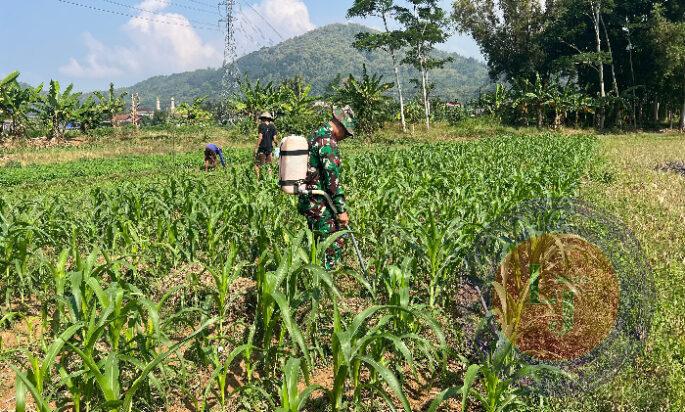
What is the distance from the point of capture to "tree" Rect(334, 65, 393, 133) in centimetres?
2958

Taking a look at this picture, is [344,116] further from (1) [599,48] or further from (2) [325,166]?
(1) [599,48]

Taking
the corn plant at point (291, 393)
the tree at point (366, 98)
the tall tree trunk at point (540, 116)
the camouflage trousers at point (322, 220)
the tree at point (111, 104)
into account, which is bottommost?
the corn plant at point (291, 393)

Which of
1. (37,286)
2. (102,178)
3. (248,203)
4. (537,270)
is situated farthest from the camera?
(102,178)

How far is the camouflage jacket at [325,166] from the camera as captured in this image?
4746 millimetres

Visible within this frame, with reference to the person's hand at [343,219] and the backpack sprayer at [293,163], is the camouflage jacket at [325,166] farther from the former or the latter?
the backpack sprayer at [293,163]

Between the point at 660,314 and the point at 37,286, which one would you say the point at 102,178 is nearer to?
the point at 37,286

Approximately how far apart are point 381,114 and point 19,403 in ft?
99.6

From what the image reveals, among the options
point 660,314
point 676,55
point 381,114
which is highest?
point 676,55

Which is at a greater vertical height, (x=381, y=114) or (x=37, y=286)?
(x=381, y=114)

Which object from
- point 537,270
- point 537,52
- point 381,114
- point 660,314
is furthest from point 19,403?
point 537,52

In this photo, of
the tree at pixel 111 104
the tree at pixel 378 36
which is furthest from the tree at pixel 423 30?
the tree at pixel 111 104

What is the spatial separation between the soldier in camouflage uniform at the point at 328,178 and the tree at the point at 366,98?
25.0 metres

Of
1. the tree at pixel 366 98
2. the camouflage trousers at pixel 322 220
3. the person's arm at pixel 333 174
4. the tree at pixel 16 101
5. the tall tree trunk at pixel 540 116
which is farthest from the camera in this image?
the tall tree trunk at pixel 540 116

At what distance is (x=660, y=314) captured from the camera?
4.00 meters
